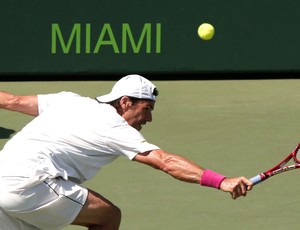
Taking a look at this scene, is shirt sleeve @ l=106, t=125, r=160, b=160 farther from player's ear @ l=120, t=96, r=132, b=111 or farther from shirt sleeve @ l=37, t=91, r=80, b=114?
shirt sleeve @ l=37, t=91, r=80, b=114

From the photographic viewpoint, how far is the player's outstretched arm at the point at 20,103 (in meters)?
8.30

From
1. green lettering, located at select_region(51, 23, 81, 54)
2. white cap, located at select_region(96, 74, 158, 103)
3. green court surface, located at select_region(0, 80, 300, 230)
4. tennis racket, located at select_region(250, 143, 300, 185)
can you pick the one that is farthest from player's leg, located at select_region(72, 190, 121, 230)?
green lettering, located at select_region(51, 23, 81, 54)

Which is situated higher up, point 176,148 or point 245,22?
point 245,22

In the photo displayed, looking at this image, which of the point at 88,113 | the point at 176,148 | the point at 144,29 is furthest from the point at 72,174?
the point at 144,29

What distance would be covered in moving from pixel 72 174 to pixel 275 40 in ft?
25.5

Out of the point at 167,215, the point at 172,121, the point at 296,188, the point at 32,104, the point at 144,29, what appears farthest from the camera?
the point at 144,29

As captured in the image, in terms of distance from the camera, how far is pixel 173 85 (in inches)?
588

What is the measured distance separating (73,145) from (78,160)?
0.36ft

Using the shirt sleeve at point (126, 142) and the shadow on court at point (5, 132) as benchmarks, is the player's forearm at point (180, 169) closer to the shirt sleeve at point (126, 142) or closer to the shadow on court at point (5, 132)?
the shirt sleeve at point (126, 142)

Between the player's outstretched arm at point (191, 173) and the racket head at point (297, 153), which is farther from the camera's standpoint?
the racket head at point (297, 153)

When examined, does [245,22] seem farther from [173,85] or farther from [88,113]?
[88,113]

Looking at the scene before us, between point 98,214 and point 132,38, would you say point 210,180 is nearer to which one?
point 98,214

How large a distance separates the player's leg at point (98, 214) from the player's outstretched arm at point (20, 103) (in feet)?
2.86

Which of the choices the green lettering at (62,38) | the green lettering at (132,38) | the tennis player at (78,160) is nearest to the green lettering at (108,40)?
the green lettering at (132,38)
